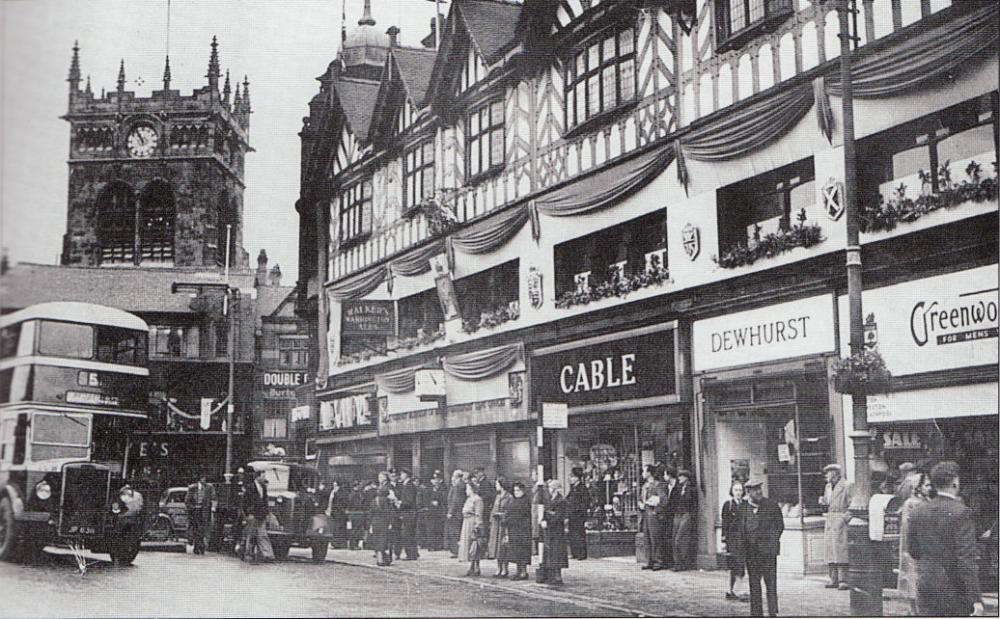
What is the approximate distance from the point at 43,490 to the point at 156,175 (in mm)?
2101

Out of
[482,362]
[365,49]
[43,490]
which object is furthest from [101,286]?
[482,362]

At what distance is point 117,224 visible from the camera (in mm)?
7285

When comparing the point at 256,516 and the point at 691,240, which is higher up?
the point at 691,240

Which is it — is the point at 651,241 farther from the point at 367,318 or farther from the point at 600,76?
the point at 367,318

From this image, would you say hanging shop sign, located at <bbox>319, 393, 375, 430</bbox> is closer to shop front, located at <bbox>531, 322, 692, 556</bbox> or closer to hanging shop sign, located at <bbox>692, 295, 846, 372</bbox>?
shop front, located at <bbox>531, 322, 692, 556</bbox>

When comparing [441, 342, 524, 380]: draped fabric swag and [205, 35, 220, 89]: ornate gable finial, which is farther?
[441, 342, 524, 380]: draped fabric swag

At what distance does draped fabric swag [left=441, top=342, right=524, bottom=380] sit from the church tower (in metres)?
2.50

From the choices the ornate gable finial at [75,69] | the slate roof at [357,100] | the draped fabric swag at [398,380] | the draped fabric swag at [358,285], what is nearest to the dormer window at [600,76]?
the slate roof at [357,100]

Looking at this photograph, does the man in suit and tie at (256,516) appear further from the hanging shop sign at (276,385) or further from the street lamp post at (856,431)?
the street lamp post at (856,431)

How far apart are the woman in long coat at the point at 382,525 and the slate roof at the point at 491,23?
13.4 ft

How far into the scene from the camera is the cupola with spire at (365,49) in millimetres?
8062

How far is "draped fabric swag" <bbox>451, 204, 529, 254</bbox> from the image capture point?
10.4 metres

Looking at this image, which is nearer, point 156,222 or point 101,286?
point 101,286

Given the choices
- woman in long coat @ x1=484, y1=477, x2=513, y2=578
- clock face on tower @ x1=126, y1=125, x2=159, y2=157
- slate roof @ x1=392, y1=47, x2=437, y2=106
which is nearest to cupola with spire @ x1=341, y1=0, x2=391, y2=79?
slate roof @ x1=392, y1=47, x2=437, y2=106
